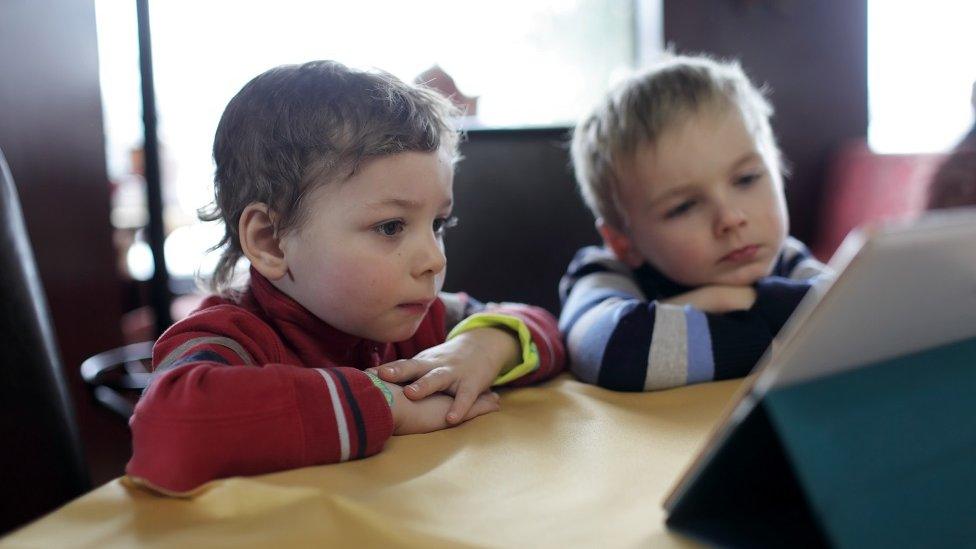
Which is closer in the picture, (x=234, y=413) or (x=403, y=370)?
Result: (x=234, y=413)

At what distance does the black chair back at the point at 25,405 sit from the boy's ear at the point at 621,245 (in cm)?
92

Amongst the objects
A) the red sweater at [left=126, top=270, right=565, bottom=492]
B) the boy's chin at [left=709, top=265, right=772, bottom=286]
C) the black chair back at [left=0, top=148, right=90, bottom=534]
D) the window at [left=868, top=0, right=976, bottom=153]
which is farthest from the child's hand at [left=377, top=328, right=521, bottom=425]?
the window at [left=868, top=0, right=976, bottom=153]

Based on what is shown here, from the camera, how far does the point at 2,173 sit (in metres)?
0.71

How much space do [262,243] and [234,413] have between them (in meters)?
0.33

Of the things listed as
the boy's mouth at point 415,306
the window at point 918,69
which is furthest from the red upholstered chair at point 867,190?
the boy's mouth at point 415,306

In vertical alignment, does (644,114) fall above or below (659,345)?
above

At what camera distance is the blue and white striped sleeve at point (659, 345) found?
97 centimetres

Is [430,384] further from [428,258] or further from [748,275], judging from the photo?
[748,275]

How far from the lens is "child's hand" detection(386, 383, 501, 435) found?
780mm

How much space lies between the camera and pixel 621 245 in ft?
4.56

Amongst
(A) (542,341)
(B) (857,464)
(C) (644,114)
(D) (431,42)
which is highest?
(D) (431,42)

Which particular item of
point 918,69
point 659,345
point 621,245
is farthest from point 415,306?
point 918,69

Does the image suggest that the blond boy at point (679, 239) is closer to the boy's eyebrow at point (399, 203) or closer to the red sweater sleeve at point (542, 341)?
the red sweater sleeve at point (542, 341)

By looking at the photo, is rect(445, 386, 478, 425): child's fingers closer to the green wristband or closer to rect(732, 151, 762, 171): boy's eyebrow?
the green wristband
